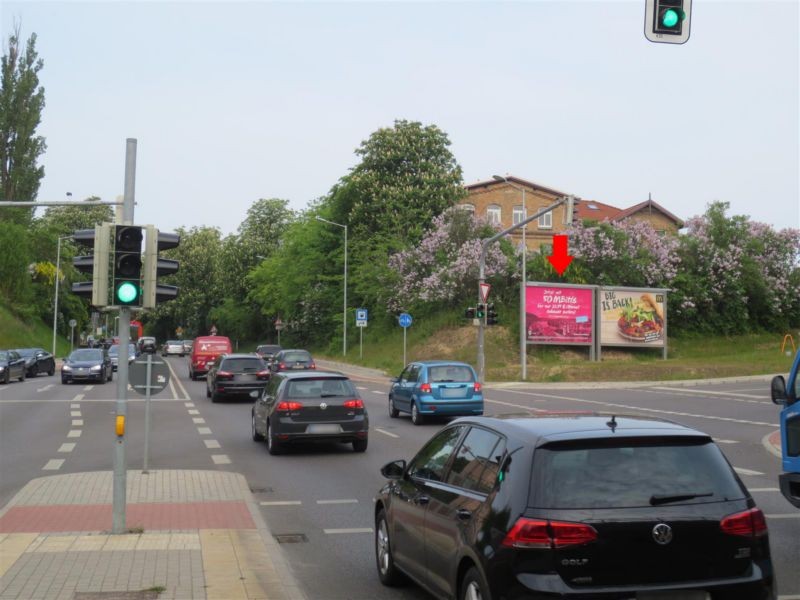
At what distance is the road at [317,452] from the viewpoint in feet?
27.9

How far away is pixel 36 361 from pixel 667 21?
1641 inches

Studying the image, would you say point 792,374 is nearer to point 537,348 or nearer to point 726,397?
point 726,397

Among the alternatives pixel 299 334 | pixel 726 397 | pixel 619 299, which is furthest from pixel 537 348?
pixel 299 334

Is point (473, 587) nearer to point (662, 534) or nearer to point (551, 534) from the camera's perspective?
point (551, 534)

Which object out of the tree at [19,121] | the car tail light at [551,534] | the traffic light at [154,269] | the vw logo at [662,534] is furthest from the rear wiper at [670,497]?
the tree at [19,121]

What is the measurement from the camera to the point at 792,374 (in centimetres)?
Result: 968

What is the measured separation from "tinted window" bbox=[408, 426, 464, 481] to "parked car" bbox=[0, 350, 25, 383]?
1388 inches

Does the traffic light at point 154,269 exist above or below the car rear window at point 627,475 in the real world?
above

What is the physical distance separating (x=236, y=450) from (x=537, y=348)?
1208 inches

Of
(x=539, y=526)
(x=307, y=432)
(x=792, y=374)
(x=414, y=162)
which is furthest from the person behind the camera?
(x=414, y=162)

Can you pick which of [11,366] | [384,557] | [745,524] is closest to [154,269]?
[384,557]

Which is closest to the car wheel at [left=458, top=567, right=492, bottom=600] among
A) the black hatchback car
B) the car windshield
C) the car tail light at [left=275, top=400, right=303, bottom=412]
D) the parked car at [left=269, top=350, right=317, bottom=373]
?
the black hatchback car

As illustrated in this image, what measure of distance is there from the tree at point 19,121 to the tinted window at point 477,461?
216ft

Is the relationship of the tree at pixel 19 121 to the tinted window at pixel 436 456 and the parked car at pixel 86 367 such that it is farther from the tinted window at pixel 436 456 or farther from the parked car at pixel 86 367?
the tinted window at pixel 436 456
